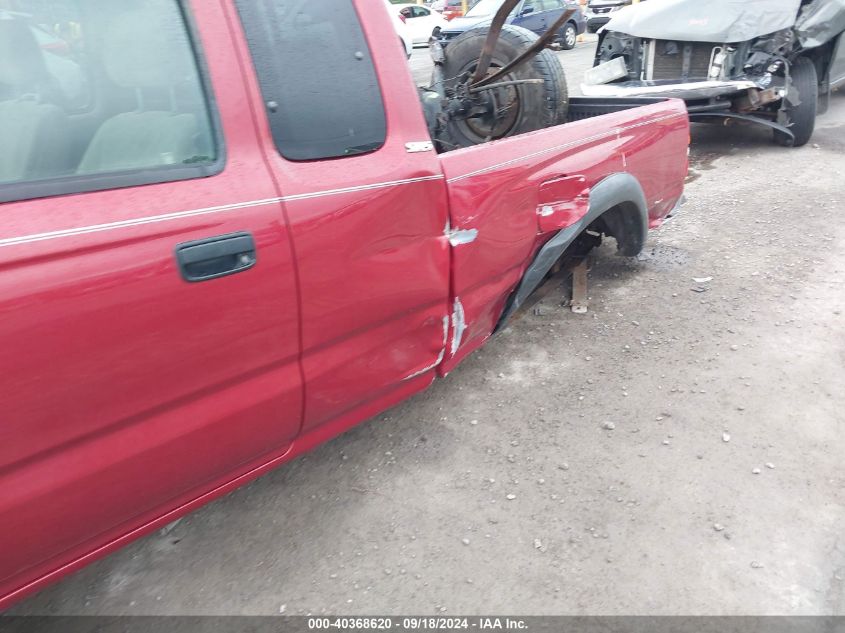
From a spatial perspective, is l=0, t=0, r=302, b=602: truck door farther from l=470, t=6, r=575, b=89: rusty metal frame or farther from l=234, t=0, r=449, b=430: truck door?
l=470, t=6, r=575, b=89: rusty metal frame

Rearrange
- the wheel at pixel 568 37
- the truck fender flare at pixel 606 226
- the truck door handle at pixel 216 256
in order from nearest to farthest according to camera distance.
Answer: the truck door handle at pixel 216 256, the truck fender flare at pixel 606 226, the wheel at pixel 568 37

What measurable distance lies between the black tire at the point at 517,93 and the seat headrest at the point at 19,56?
2418 mm

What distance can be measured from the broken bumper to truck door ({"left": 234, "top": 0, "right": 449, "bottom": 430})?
13.9ft

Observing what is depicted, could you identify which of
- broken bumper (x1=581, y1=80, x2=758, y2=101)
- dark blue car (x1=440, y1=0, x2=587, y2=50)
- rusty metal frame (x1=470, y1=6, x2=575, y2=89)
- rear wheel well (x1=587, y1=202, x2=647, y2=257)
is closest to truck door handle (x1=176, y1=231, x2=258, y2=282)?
rusty metal frame (x1=470, y1=6, x2=575, y2=89)

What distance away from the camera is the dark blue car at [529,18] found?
555 inches

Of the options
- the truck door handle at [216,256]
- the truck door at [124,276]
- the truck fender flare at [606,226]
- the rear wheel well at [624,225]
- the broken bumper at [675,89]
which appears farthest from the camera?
the broken bumper at [675,89]

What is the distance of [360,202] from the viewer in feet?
6.40

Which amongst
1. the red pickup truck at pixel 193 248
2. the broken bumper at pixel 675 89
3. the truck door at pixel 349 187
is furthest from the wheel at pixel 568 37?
the truck door at pixel 349 187

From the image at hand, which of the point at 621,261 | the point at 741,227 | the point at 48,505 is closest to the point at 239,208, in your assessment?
the point at 48,505

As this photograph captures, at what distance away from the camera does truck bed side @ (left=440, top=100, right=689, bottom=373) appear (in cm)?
238

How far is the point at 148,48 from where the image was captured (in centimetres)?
164

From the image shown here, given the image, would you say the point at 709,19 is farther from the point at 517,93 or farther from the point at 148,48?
the point at 148,48

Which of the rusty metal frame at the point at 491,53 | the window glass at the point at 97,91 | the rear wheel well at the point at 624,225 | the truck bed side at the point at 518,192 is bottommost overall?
the rear wheel well at the point at 624,225

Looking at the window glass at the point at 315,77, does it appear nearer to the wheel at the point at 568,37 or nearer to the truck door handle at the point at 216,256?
the truck door handle at the point at 216,256
